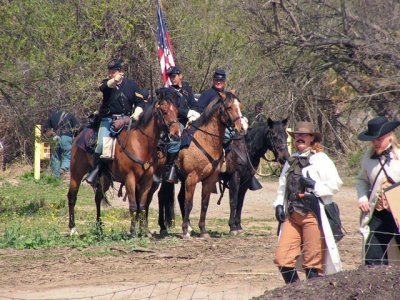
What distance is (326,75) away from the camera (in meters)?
24.8

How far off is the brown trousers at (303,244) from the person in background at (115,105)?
5.70 meters

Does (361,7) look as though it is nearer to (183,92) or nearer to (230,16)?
(230,16)

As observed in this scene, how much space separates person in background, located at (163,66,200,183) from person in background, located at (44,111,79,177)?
5.21 metres

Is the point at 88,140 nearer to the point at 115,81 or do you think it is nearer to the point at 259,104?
the point at 115,81

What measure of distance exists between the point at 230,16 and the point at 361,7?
13.2ft

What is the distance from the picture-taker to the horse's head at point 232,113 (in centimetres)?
1465

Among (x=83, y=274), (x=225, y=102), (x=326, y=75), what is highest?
(x=326, y=75)

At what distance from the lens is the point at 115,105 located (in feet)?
48.2

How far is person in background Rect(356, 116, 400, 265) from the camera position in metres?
9.13

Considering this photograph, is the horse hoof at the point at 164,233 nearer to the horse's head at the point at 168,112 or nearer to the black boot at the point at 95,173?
the black boot at the point at 95,173

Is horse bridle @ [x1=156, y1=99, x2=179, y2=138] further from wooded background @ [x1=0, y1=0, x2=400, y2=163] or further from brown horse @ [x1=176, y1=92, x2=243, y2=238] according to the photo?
wooded background @ [x1=0, y1=0, x2=400, y2=163]

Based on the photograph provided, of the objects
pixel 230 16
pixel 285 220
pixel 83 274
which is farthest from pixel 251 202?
pixel 285 220

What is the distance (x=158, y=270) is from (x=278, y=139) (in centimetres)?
420


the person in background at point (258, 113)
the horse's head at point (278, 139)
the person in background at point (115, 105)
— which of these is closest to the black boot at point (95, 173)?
the person in background at point (115, 105)
